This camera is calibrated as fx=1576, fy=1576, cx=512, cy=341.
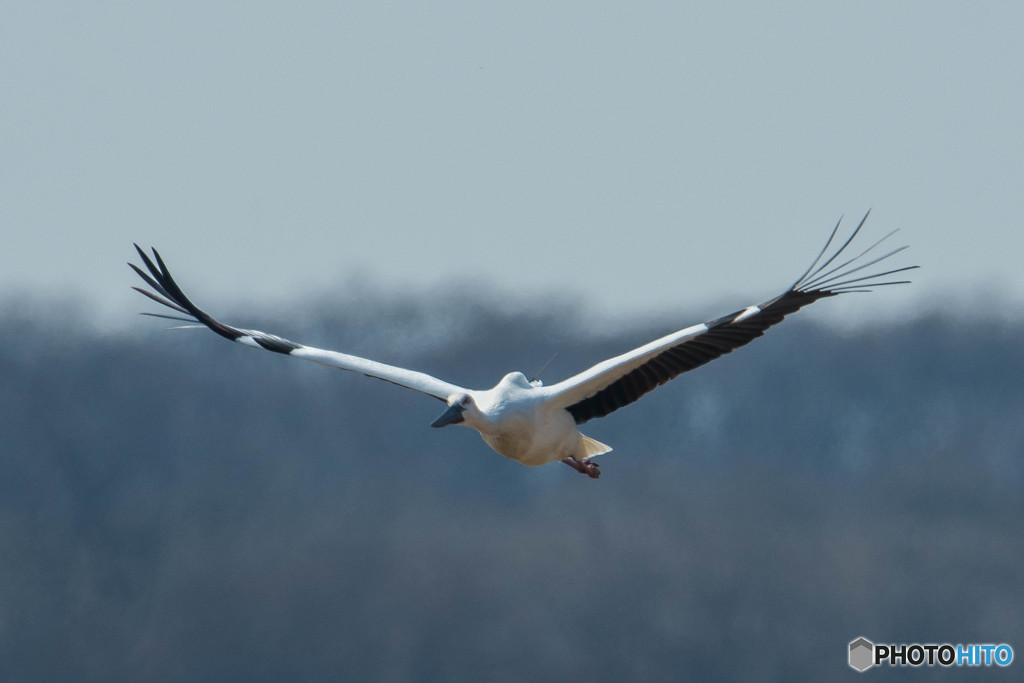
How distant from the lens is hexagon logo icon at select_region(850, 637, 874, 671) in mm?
46906

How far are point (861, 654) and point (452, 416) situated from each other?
36967mm

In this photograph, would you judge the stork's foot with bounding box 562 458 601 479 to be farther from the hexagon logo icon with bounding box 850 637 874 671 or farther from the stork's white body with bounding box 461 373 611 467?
the hexagon logo icon with bounding box 850 637 874 671

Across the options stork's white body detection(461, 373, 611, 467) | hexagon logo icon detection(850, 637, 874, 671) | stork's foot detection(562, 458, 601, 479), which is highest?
stork's white body detection(461, 373, 611, 467)

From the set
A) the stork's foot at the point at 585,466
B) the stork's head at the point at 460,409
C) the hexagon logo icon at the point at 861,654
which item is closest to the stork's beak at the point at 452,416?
the stork's head at the point at 460,409

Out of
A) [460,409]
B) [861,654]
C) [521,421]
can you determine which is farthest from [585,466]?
[861,654]

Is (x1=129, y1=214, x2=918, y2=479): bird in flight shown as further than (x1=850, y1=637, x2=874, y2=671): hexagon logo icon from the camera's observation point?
No

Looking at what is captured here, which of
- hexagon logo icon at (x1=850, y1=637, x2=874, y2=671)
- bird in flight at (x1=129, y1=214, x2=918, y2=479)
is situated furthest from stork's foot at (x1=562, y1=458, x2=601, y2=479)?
hexagon logo icon at (x1=850, y1=637, x2=874, y2=671)

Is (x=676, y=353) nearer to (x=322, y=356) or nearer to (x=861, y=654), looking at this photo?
(x=322, y=356)

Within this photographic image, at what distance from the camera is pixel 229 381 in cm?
5181

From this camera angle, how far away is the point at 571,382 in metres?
13.9

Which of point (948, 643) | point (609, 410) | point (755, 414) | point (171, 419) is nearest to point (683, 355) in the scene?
point (609, 410)

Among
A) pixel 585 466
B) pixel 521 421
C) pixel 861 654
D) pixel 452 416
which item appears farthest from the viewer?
pixel 861 654

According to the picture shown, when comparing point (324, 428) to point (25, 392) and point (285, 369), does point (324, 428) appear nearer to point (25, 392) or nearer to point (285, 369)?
point (285, 369)

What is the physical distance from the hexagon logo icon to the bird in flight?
3412 cm
